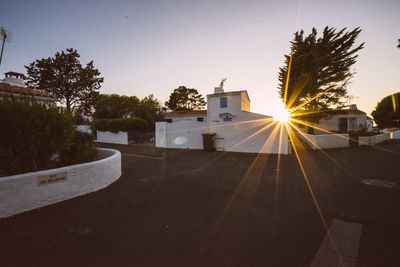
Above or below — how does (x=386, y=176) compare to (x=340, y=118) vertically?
below

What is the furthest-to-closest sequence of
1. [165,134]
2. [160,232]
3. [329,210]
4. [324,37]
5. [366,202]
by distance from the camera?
[324,37] < [165,134] < [366,202] < [329,210] < [160,232]

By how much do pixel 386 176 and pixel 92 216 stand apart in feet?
34.4

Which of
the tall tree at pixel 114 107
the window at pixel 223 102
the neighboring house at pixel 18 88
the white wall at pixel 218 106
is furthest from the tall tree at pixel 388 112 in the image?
the neighboring house at pixel 18 88

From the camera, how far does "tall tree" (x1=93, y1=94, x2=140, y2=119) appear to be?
3720 cm

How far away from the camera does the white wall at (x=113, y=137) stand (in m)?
21.7

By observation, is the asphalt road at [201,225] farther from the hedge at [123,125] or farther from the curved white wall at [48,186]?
the hedge at [123,125]

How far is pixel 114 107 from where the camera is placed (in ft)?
130

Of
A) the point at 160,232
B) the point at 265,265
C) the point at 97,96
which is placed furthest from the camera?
the point at 97,96

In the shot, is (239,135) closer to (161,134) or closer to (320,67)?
(161,134)

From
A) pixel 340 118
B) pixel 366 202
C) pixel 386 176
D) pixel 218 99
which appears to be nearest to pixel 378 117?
pixel 340 118

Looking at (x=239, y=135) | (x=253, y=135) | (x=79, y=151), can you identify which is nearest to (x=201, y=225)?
(x=79, y=151)

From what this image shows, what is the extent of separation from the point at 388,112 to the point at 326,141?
37082 millimetres

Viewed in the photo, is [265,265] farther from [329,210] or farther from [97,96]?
[97,96]

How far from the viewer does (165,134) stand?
18.7 metres
